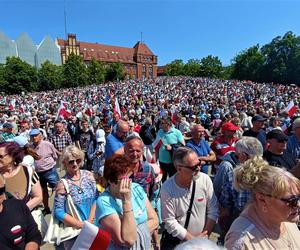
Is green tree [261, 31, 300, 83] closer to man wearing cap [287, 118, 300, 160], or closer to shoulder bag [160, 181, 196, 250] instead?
man wearing cap [287, 118, 300, 160]

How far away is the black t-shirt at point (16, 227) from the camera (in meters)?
2.20

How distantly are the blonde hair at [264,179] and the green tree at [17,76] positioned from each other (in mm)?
70170

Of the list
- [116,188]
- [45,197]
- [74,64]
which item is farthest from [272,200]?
[74,64]

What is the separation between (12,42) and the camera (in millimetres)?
78438

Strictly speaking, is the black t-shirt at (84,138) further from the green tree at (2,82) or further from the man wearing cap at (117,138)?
the green tree at (2,82)

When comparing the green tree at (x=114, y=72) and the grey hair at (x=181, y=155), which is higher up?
the green tree at (x=114, y=72)

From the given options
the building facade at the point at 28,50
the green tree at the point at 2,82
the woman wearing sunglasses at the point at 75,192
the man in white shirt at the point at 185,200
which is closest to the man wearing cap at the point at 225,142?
the man in white shirt at the point at 185,200

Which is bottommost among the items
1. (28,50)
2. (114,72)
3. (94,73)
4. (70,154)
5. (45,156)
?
(45,156)

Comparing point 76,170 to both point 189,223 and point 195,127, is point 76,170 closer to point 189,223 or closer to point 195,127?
point 189,223

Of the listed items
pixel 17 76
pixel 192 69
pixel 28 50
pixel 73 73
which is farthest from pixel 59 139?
pixel 192 69

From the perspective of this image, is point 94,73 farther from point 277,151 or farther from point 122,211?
point 122,211

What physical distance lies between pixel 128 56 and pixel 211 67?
3661 centimetres

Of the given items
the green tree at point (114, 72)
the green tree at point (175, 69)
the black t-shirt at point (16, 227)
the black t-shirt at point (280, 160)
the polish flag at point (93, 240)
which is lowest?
the black t-shirt at point (16, 227)

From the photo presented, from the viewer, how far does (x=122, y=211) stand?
7.16 ft
